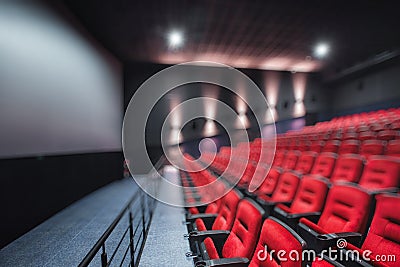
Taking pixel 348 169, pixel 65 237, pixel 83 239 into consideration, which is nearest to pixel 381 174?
pixel 348 169

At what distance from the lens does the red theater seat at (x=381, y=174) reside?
1205 millimetres

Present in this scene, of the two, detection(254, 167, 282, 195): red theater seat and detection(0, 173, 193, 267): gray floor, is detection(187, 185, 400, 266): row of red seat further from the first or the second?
detection(254, 167, 282, 195): red theater seat

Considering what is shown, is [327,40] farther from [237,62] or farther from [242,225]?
[242,225]

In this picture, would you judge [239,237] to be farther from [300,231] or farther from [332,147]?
[332,147]

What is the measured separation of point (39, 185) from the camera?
1.96 meters

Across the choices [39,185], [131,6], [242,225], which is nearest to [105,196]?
[39,185]

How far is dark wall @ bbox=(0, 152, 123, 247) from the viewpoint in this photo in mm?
1611

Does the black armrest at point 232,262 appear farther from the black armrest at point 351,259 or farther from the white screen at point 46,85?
the white screen at point 46,85

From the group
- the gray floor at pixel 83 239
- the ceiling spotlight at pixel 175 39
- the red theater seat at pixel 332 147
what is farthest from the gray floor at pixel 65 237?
the ceiling spotlight at pixel 175 39

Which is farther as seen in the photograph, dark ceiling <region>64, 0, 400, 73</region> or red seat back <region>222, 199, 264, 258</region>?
dark ceiling <region>64, 0, 400, 73</region>

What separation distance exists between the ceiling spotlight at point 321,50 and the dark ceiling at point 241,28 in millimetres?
86

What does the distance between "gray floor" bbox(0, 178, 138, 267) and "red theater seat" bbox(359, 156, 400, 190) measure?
171 cm

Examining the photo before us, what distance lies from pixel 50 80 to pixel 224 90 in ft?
11.1

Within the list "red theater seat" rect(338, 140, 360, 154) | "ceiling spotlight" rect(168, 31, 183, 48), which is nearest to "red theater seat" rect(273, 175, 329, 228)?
"red theater seat" rect(338, 140, 360, 154)
